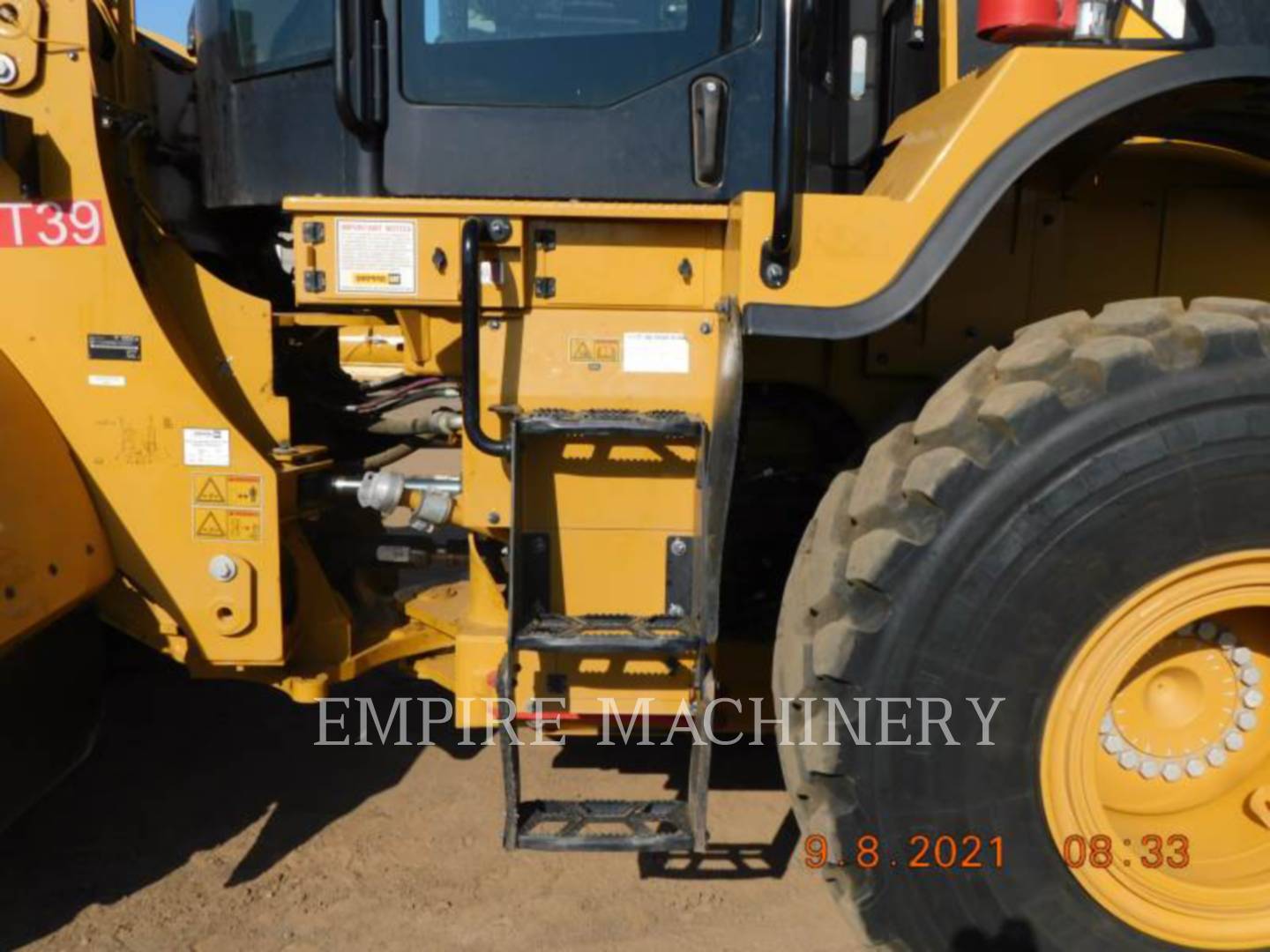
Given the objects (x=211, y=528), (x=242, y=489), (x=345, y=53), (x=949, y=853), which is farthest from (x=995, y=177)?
(x=211, y=528)

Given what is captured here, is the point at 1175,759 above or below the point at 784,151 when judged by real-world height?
below

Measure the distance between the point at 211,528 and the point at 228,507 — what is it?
0.07 m

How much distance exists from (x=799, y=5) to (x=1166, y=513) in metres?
1.23

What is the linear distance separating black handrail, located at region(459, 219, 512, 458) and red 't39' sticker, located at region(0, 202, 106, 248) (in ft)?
3.01

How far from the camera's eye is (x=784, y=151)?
2080mm

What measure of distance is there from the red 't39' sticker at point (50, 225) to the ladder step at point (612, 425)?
115 cm

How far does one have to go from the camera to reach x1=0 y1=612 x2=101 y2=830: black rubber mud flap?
8.80 ft

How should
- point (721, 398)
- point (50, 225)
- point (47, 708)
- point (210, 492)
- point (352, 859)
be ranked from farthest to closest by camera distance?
point (352, 859) → point (47, 708) → point (210, 492) → point (50, 225) → point (721, 398)

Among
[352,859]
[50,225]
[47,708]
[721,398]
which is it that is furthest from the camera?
[352,859]

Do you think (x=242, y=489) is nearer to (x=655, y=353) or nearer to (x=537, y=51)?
(x=655, y=353)

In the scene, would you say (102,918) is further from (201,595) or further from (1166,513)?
(1166,513)

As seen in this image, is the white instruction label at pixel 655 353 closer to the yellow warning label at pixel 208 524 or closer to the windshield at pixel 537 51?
the windshield at pixel 537 51

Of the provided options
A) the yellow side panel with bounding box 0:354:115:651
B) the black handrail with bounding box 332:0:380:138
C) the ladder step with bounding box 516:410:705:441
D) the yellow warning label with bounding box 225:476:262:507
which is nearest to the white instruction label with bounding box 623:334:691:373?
the ladder step with bounding box 516:410:705:441

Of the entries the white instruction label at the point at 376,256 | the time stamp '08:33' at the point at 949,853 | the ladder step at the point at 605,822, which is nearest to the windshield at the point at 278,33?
the white instruction label at the point at 376,256
